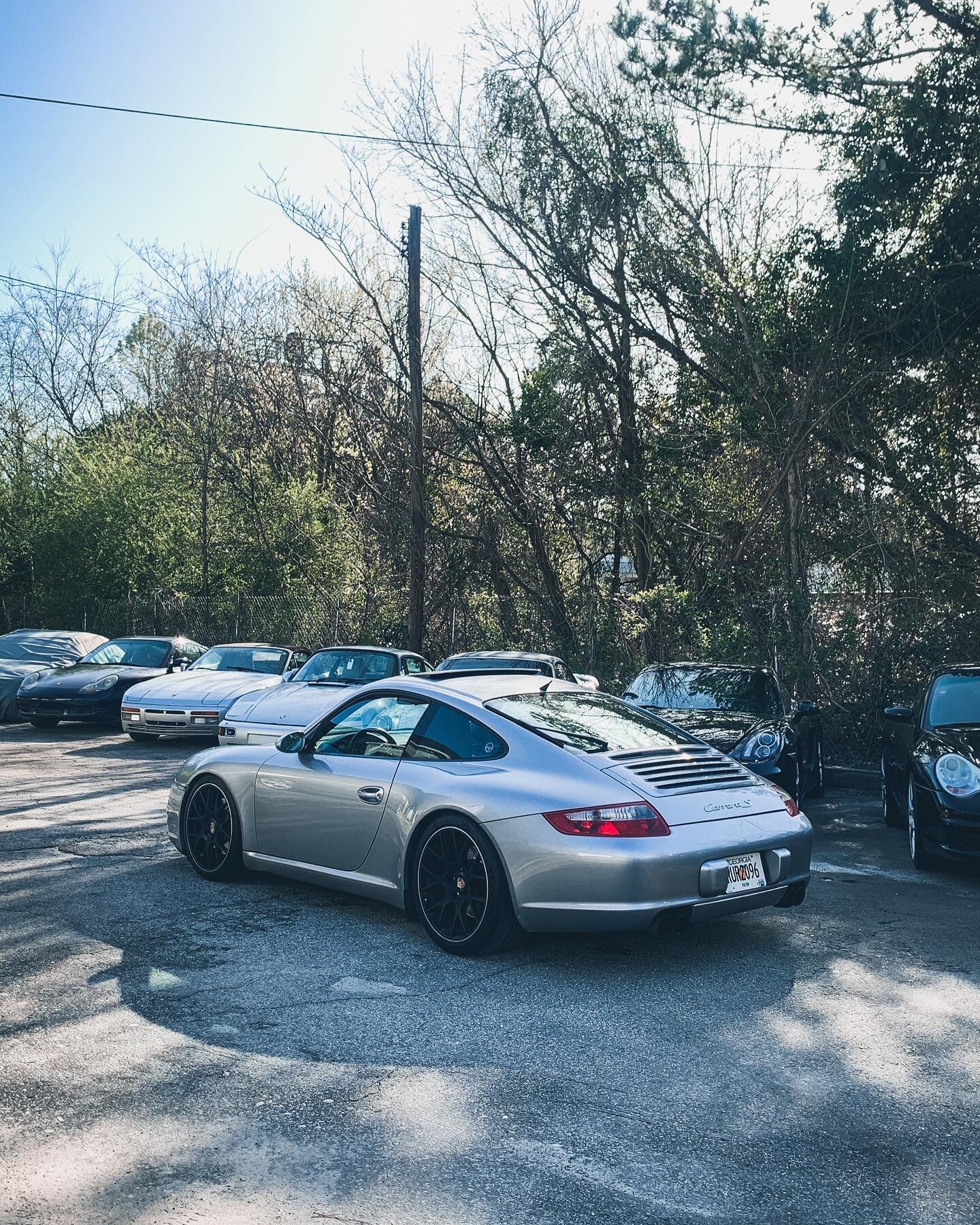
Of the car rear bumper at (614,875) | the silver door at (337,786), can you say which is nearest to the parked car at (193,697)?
the silver door at (337,786)

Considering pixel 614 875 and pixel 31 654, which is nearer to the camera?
pixel 614 875

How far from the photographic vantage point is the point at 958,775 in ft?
26.5

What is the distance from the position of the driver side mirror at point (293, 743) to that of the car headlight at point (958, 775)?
4.28 metres

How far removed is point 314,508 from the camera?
26828mm

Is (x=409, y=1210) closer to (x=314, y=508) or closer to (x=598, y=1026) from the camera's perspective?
(x=598, y=1026)

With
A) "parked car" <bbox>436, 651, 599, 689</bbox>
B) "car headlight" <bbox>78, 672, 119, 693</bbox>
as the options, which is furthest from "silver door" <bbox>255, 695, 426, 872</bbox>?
"car headlight" <bbox>78, 672, 119, 693</bbox>

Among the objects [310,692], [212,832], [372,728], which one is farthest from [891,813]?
[310,692]

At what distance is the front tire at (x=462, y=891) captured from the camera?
19.0 feet

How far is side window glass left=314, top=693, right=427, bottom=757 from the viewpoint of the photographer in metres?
6.76

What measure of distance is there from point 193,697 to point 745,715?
8.41m

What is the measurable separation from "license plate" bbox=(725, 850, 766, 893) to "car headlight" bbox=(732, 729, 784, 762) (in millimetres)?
4442

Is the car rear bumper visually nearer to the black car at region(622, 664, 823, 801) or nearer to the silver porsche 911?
the silver porsche 911

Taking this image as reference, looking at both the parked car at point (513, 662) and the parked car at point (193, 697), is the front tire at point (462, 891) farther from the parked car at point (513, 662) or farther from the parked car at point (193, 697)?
Answer: the parked car at point (193, 697)

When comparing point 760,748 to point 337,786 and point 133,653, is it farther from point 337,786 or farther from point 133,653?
point 133,653
